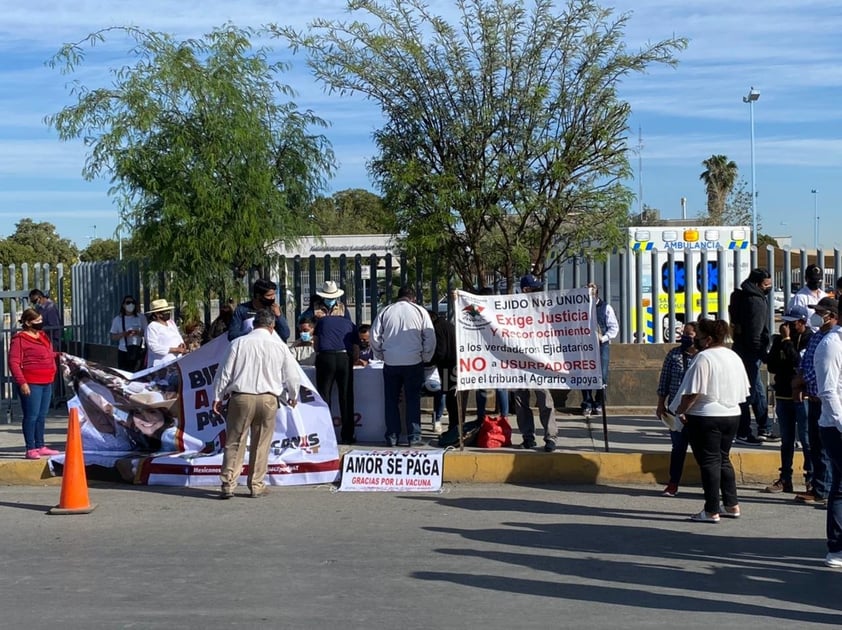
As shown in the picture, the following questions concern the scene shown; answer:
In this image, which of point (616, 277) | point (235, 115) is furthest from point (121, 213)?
point (616, 277)

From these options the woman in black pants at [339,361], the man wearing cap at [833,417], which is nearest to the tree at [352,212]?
the woman in black pants at [339,361]

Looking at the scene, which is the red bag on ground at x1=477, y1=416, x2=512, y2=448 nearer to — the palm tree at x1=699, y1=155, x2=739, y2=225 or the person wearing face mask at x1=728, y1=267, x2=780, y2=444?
the person wearing face mask at x1=728, y1=267, x2=780, y2=444

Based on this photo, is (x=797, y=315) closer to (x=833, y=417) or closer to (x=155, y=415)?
(x=833, y=417)

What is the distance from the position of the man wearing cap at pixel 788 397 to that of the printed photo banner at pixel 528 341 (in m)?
1.88

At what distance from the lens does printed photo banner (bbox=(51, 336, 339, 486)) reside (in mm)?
11734

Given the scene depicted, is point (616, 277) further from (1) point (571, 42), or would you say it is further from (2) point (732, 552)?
(2) point (732, 552)

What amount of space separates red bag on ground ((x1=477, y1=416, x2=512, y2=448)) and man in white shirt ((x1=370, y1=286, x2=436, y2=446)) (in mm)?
778

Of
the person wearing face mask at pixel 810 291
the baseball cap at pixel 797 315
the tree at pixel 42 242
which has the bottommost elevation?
the baseball cap at pixel 797 315

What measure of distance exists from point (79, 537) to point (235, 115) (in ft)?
25.9

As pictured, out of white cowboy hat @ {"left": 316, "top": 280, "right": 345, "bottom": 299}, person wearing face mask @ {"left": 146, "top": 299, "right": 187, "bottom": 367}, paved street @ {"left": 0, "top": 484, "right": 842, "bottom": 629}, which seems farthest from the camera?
person wearing face mask @ {"left": 146, "top": 299, "right": 187, "bottom": 367}

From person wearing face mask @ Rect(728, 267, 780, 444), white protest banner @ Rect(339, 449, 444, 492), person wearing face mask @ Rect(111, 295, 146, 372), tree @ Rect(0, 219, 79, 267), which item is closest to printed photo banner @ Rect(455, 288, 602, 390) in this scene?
white protest banner @ Rect(339, 449, 444, 492)

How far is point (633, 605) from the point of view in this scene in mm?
6953

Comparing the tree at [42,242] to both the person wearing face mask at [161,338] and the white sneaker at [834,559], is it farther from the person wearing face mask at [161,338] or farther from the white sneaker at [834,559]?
the white sneaker at [834,559]

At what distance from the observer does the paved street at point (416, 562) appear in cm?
677
